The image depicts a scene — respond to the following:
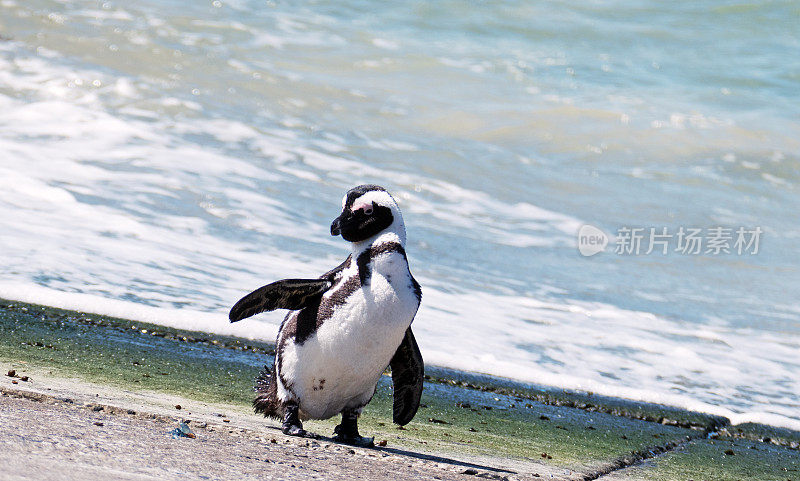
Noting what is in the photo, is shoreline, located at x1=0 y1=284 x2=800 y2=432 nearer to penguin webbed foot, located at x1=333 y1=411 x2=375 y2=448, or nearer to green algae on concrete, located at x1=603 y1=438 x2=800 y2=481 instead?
green algae on concrete, located at x1=603 y1=438 x2=800 y2=481

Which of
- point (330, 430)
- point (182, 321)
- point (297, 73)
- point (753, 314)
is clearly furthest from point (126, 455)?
point (297, 73)

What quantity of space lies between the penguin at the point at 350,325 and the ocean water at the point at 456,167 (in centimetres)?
207

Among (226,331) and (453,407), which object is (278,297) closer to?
(453,407)

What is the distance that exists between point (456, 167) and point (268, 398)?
32.5ft

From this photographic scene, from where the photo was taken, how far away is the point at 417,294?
2.98 m

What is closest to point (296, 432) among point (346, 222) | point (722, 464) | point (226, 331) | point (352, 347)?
point (352, 347)

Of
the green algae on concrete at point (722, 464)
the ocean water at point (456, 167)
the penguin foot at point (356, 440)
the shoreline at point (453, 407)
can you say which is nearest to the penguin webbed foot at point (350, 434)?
the penguin foot at point (356, 440)

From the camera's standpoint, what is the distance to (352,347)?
294 centimetres

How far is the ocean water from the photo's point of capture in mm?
6359

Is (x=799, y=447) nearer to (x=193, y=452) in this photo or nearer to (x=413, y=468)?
(x=413, y=468)

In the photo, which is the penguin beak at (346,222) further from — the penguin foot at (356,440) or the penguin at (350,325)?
the penguin foot at (356,440)

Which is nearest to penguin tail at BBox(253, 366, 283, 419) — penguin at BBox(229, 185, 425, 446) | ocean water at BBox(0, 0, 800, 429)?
penguin at BBox(229, 185, 425, 446)

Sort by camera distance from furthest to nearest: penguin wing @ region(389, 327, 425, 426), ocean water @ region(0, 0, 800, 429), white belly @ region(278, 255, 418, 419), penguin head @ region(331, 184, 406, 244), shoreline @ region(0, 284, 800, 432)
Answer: ocean water @ region(0, 0, 800, 429) → shoreline @ region(0, 284, 800, 432) → penguin wing @ region(389, 327, 425, 426) → penguin head @ region(331, 184, 406, 244) → white belly @ region(278, 255, 418, 419)

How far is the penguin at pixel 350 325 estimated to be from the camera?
294 centimetres
